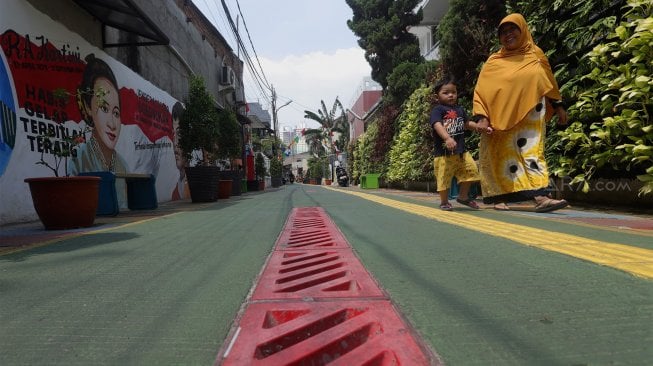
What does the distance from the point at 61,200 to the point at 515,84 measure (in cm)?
492

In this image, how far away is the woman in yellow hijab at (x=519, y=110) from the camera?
14.7 ft

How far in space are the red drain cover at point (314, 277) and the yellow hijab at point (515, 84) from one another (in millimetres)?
2928

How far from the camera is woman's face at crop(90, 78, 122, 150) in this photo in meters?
7.20

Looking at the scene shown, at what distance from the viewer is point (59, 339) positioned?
4.47 feet

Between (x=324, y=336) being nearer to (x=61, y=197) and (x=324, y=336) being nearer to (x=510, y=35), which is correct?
(x=61, y=197)

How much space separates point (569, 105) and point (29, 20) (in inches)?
274

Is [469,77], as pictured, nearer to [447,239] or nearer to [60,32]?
[447,239]

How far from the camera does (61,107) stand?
6094 mm

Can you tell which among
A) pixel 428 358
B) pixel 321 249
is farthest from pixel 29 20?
pixel 428 358

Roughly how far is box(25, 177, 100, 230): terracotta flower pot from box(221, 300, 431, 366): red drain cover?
367cm

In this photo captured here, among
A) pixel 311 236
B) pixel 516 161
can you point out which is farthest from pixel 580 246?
pixel 516 161

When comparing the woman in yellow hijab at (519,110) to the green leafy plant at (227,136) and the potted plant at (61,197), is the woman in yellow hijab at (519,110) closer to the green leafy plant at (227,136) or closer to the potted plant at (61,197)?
the potted plant at (61,197)

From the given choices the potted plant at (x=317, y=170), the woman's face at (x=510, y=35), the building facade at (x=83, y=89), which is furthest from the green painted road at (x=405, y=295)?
the potted plant at (x=317, y=170)

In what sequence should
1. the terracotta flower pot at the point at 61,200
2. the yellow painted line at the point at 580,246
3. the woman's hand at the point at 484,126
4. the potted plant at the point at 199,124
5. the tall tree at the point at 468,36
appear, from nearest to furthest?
1. the yellow painted line at the point at 580,246
2. the terracotta flower pot at the point at 61,200
3. the woman's hand at the point at 484,126
4. the tall tree at the point at 468,36
5. the potted plant at the point at 199,124
